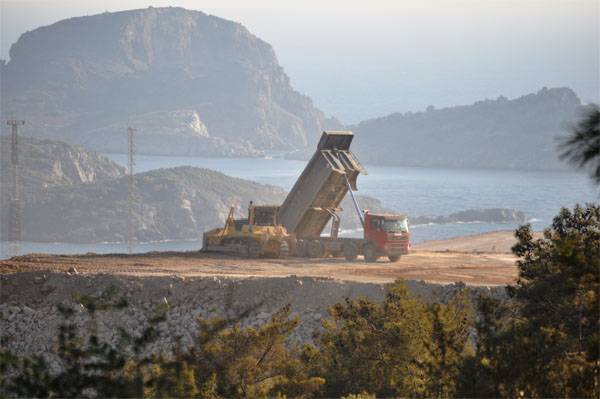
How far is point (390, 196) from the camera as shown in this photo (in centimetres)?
19488

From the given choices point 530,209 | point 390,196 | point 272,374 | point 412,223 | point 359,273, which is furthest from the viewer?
point 390,196

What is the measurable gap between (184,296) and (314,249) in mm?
9196

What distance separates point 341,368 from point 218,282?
11.0 meters

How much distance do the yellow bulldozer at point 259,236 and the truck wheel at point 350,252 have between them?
207 centimetres

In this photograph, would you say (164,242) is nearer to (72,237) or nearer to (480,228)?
(72,237)

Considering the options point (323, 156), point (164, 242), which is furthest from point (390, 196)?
point (323, 156)

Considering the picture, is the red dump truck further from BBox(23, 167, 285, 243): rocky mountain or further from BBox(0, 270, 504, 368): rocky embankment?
BBox(23, 167, 285, 243): rocky mountain

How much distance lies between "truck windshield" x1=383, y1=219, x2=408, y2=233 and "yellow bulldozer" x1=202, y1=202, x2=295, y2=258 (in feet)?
11.1

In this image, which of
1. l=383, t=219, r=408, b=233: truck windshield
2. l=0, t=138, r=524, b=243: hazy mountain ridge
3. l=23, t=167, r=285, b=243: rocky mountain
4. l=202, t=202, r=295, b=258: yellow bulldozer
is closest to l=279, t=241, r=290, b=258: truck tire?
l=202, t=202, r=295, b=258: yellow bulldozer

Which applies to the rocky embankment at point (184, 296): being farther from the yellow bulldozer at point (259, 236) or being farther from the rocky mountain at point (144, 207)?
the rocky mountain at point (144, 207)

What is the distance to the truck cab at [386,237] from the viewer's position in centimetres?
4291

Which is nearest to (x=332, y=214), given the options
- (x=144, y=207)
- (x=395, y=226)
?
(x=395, y=226)

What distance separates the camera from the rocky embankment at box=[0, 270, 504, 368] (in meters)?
34.2

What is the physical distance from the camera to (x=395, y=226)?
43.0 metres
